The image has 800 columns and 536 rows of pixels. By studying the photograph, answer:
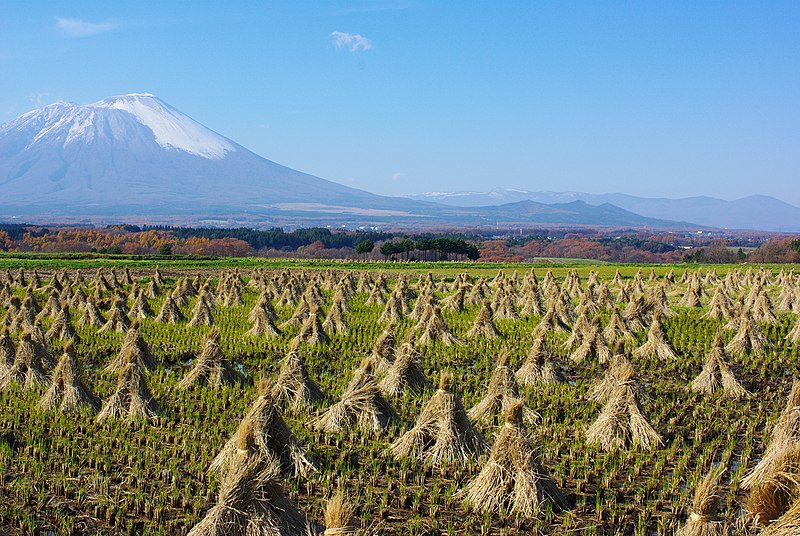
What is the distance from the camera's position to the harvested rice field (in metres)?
7.45

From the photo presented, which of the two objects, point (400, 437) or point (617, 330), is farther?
point (617, 330)

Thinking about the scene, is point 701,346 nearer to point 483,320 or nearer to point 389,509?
point 483,320

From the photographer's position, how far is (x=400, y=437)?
9930 millimetres

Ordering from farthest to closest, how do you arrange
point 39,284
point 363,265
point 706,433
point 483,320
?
1. point 363,265
2. point 39,284
3. point 483,320
4. point 706,433

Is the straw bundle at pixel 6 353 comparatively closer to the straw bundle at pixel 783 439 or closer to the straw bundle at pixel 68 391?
the straw bundle at pixel 68 391

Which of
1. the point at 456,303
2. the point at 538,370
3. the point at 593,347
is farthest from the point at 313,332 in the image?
the point at 456,303

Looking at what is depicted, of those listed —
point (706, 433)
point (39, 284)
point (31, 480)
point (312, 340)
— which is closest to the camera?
point (31, 480)

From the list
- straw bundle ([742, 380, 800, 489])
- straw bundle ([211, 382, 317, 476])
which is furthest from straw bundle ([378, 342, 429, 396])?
straw bundle ([742, 380, 800, 489])

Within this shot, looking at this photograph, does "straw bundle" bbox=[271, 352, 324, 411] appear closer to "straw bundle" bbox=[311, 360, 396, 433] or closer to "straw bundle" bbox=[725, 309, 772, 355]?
"straw bundle" bbox=[311, 360, 396, 433]

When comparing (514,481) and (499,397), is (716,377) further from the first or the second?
(514,481)

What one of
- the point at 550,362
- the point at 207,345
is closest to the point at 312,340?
the point at 207,345

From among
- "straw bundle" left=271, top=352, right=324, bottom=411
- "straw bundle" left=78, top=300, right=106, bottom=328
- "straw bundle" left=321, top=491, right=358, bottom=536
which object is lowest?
"straw bundle" left=78, top=300, right=106, bottom=328

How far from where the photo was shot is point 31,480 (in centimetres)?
860

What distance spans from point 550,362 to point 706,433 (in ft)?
13.2
